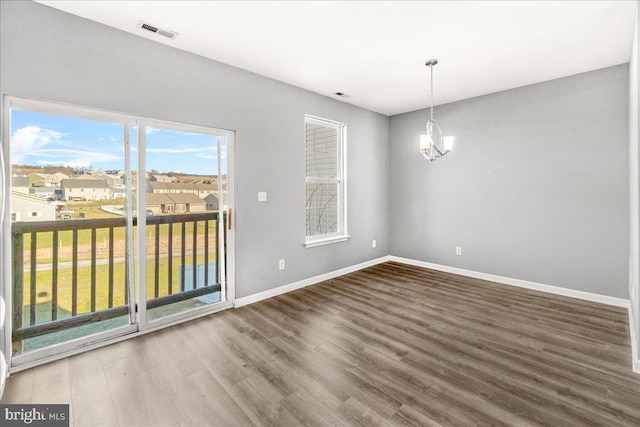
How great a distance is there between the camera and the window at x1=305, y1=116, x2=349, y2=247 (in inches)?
176

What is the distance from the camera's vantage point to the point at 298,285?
4145 mm

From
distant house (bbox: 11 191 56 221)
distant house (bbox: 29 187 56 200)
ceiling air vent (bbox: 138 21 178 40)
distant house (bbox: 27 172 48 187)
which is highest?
ceiling air vent (bbox: 138 21 178 40)

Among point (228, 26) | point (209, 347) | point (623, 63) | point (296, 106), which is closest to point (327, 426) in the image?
point (209, 347)

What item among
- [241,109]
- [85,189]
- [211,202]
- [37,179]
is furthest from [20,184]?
[241,109]

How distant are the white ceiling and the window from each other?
884 mm

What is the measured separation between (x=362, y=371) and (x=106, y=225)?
2570mm

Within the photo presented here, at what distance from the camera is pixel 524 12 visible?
243cm

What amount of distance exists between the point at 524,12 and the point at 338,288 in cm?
344

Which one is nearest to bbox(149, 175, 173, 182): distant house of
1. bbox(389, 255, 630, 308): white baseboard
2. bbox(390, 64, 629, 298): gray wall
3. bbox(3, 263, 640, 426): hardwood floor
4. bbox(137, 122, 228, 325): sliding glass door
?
bbox(137, 122, 228, 325): sliding glass door

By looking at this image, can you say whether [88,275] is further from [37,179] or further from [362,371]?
[362,371]

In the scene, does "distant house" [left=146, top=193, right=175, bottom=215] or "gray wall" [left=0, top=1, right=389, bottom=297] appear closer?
"gray wall" [left=0, top=1, right=389, bottom=297]

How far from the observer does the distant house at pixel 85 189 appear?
8.32 ft

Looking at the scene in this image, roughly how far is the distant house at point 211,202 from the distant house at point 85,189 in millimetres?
906

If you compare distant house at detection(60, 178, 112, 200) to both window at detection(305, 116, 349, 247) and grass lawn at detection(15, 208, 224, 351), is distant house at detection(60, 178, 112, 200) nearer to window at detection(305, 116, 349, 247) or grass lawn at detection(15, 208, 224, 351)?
grass lawn at detection(15, 208, 224, 351)
